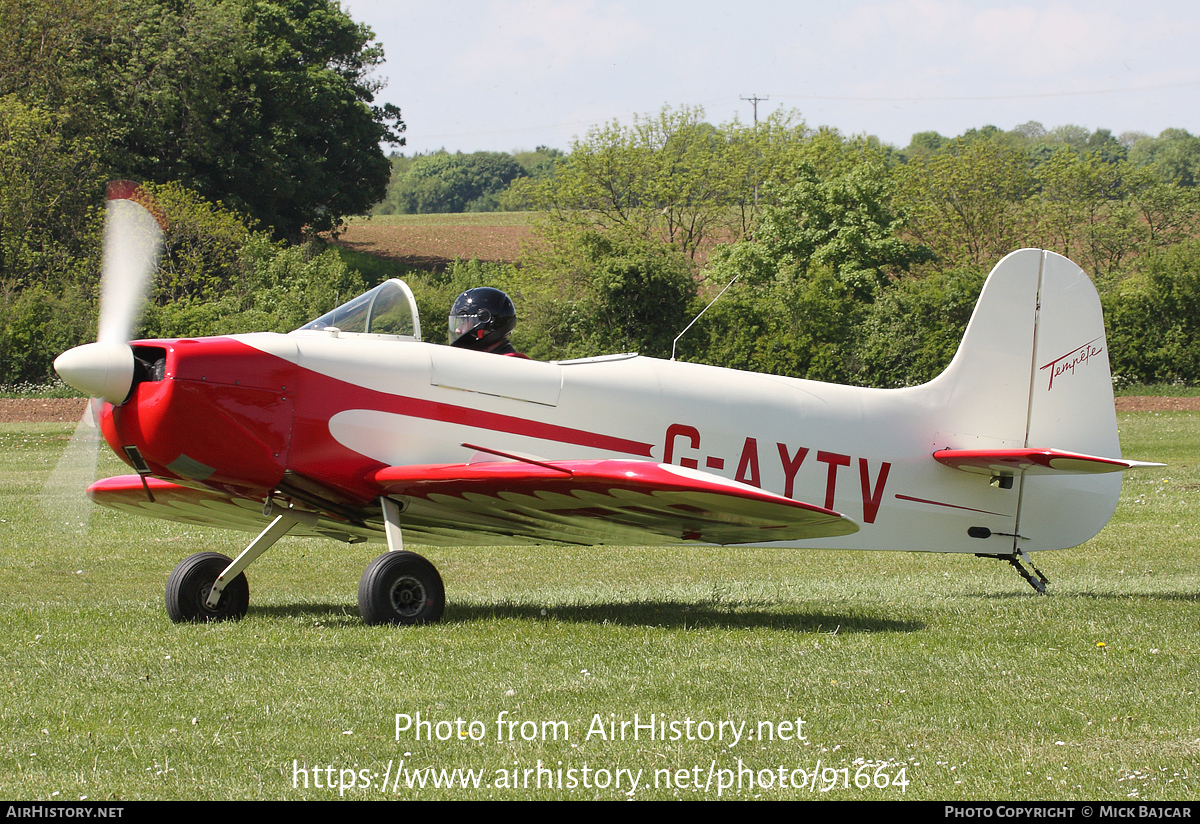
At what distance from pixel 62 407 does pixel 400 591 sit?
102ft

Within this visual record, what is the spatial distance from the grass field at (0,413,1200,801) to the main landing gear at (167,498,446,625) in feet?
0.67

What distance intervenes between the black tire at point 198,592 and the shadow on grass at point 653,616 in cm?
37

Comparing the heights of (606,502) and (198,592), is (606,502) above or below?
above

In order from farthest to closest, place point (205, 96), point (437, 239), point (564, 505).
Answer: point (437, 239) → point (205, 96) → point (564, 505)

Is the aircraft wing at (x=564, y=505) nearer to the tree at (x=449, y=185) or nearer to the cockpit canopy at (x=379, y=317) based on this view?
the cockpit canopy at (x=379, y=317)

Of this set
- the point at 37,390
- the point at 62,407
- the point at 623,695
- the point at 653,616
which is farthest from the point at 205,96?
the point at 623,695

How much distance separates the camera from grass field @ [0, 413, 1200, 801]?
436 centimetres

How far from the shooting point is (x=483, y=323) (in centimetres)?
858

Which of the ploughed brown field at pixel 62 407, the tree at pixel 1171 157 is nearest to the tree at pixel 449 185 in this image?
the tree at pixel 1171 157

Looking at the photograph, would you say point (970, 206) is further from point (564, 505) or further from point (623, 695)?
point (623, 695)

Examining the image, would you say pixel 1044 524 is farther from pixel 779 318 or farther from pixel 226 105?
pixel 226 105

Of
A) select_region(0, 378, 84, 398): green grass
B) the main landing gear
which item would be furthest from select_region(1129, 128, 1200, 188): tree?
the main landing gear

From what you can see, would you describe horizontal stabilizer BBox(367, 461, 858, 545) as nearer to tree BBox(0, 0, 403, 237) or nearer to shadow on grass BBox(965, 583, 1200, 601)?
shadow on grass BBox(965, 583, 1200, 601)

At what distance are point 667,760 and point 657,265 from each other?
116 ft
